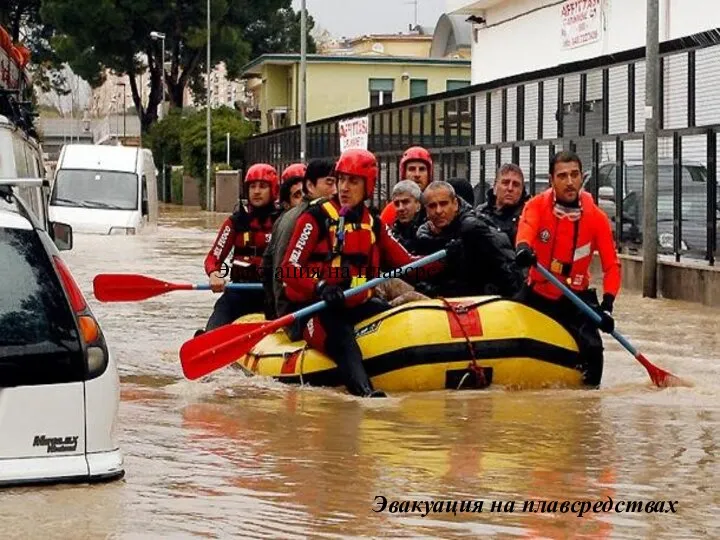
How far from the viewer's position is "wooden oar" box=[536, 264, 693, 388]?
11188 millimetres

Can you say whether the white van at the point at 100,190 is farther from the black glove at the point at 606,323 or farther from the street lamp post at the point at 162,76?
the street lamp post at the point at 162,76

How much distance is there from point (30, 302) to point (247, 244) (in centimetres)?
672

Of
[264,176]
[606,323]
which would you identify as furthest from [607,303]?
[264,176]

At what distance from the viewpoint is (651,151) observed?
21.0 metres

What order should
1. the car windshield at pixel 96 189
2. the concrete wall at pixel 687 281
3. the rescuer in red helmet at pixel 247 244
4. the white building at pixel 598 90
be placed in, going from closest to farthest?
the rescuer in red helmet at pixel 247 244, the concrete wall at pixel 687 281, the white building at pixel 598 90, the car windshield at pixel 96 189

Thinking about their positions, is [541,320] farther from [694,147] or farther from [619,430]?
[694,147]

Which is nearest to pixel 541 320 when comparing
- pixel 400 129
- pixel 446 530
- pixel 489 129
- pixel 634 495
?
pixel 634 495

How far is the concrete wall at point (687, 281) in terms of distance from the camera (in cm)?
1981

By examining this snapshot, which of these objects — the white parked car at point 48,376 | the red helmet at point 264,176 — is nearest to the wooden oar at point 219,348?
the red helmet at point 264,176

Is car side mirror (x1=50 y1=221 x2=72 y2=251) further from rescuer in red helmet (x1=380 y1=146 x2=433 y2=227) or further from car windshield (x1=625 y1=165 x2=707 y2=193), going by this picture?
car windshield (x1=625 y1=165 x2=707 y2=193)

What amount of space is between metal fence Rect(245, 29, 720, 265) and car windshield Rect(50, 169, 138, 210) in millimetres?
6184

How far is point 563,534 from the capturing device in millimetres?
6582

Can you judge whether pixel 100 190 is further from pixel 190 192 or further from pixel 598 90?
pixel 190 192

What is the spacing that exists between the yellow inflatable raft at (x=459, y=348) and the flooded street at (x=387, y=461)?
14cm
